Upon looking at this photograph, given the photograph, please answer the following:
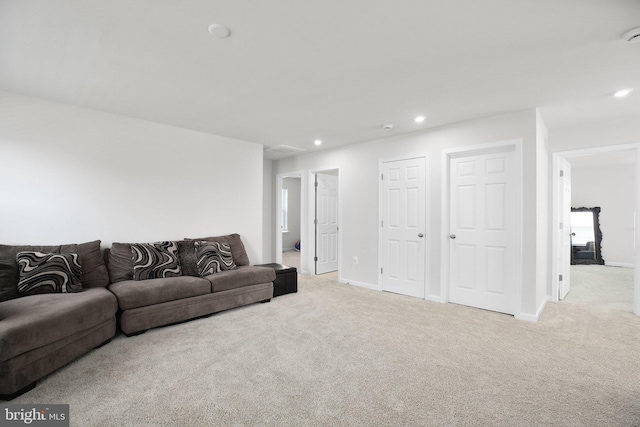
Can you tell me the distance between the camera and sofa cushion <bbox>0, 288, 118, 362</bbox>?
74.9 inches

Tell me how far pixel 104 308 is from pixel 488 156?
4.38 metres

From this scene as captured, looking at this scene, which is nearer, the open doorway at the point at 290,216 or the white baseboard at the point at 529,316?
the white baseboard at the point at 529,316

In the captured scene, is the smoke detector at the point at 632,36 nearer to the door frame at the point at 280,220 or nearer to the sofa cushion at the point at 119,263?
the door frame at the point at 280,220

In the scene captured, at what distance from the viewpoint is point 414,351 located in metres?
2.57

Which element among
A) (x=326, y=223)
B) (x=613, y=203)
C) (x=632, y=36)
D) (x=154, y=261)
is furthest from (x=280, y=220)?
(x=613, y=203)

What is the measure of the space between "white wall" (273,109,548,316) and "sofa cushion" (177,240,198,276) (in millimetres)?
2440

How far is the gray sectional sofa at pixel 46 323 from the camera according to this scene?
74.4 inches

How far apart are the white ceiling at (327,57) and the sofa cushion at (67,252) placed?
1.54 m

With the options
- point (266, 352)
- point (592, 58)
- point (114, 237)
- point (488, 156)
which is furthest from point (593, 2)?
point (114, 237)

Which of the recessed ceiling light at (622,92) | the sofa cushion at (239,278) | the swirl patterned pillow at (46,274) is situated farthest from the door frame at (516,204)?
the swirl patterned pillow at (46,274)

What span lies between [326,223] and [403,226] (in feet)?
6.41

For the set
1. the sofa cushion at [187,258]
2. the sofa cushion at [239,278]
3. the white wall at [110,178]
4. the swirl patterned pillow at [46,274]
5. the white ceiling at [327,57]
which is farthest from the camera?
the sofa cushion at [187,258]

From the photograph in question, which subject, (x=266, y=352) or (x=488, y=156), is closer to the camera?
(x=266, y=352)

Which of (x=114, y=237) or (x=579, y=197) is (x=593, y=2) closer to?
(x=114, y=237)
